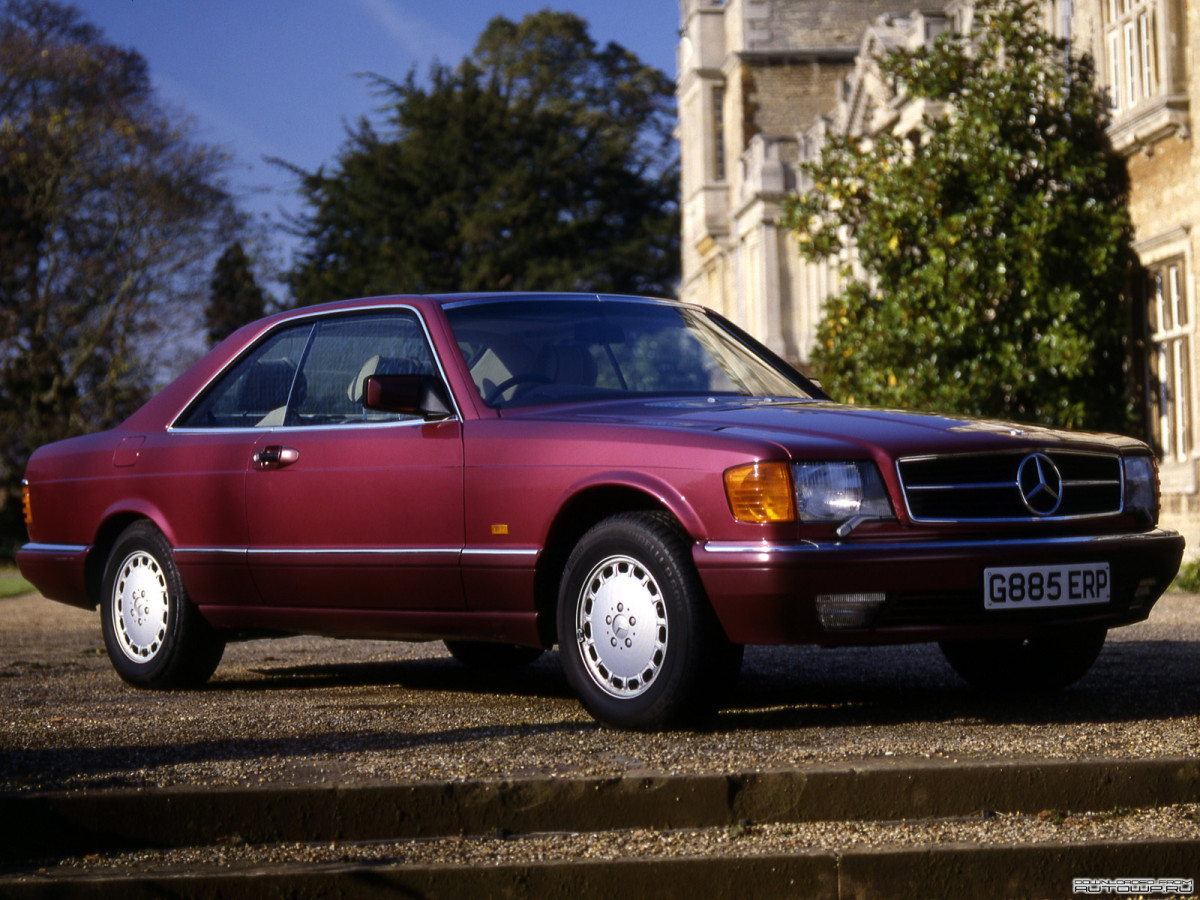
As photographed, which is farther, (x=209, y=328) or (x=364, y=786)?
(x=209, y=328)

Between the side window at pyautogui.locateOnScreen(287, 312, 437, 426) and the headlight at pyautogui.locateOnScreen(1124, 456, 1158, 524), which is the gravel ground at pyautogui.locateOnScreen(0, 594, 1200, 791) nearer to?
the headlight at pyautogui.locateOnScreen(1124, 456, 1158, 524)

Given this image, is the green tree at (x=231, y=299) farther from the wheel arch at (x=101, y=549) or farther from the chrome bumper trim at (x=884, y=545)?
the chrome bumper trim at (x=884, y=545)

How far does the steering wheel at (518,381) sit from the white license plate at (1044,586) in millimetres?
1947

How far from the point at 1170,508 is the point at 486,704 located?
10.6 meters

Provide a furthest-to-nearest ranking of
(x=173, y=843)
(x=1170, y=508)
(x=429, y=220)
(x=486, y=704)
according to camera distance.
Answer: (x=429, y=220) < (x=1170, y=508) < (x=486, y=704) < (x=173, y=843)

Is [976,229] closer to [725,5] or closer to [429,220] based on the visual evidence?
[725,5]

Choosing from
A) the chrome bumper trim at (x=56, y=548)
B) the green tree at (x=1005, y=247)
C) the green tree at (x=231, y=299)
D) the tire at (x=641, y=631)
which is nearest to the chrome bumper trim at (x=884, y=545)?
the tire at (x=641, y=631)

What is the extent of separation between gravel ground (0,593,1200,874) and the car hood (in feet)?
3.10

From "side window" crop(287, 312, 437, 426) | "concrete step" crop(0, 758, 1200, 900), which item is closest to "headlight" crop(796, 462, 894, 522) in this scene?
"concrete step" crop(0, 758, 1200, 900)

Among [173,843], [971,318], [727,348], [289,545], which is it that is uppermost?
[971,318]

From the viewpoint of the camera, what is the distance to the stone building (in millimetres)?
15086

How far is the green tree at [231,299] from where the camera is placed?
121 ft

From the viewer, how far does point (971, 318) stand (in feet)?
53.5

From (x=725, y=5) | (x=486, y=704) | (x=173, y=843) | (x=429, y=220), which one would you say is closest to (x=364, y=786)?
(x=173, y=843)
